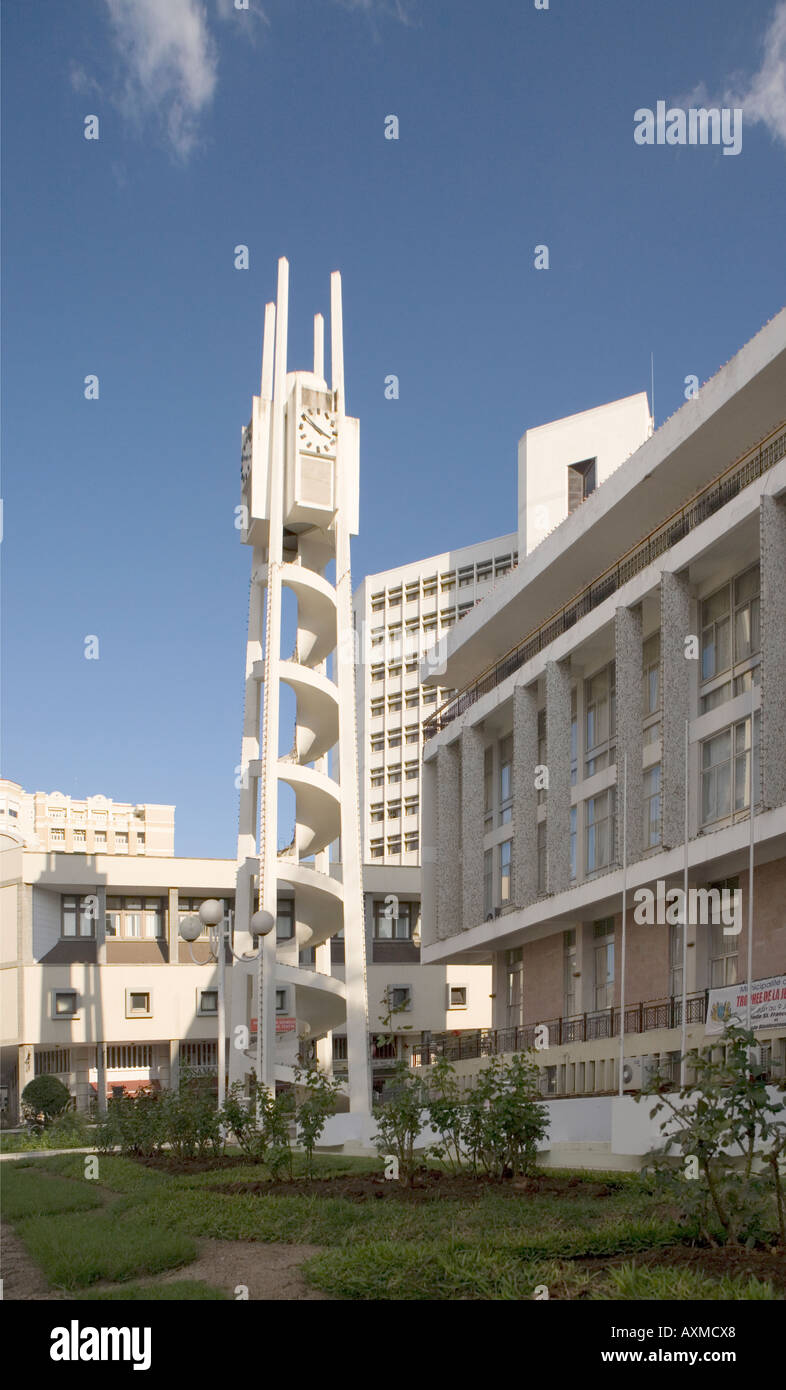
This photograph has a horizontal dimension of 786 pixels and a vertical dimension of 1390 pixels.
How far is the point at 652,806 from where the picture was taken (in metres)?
29.7

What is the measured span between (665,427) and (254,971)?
14563mm

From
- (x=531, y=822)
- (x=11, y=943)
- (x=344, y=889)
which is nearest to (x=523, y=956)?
(x=531, y=822)

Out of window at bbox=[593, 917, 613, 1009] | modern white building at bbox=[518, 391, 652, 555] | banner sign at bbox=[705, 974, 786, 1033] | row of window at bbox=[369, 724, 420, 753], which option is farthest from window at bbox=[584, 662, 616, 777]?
row of window at bbox=[369, 724, 420, 753]

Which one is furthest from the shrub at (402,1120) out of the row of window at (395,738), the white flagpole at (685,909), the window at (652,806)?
the row of window at (395,738)

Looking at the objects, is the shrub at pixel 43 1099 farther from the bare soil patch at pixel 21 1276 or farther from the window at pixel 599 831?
the bare soil patch at pixel 21 1276

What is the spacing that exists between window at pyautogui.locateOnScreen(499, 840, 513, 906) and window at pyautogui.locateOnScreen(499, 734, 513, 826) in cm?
68

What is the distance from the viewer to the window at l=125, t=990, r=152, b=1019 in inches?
1903

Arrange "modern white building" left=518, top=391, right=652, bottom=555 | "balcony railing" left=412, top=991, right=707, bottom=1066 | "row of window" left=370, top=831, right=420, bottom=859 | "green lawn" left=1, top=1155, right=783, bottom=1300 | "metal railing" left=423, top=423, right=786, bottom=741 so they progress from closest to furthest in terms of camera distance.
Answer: "green lawn" left=1, top=1155, right=783, bottom=1300 < "metal railing" left=423, top=423, right=786, bottom=741 < "balcony railing" left=412, top=991, right=707, bottom=1066 < "modern white building" left=518, top=391, right=652, bottom=555 < "row of window" left=370, top=831, right=420, bottom=859

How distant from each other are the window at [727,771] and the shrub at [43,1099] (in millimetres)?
24166

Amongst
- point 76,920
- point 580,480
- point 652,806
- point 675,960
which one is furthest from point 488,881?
point 76,920

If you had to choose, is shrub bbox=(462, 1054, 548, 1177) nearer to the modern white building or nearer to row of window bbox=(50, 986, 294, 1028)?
the modern white building

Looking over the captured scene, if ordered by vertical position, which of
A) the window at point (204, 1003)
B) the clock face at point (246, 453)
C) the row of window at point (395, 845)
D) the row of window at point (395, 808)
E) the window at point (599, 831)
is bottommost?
the window at point (204, 1003)

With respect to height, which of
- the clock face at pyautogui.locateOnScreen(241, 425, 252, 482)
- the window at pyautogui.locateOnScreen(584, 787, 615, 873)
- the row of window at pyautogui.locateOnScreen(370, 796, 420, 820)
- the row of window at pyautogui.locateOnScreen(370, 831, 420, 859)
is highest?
the clock face at pyautogui.locateOnScreen(241, 425, 252, 482)

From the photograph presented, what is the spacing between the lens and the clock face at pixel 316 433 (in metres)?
32.2
